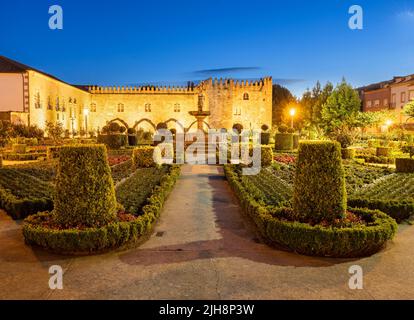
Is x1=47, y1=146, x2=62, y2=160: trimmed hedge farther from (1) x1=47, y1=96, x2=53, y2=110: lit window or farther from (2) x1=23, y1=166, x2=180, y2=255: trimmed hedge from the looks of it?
(1) x1=47, y1=96, x2=53, y2=110: lit window

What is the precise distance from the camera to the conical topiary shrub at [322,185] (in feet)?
17.4

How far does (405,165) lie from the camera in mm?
12867

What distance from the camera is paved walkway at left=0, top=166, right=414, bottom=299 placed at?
387 centimetres

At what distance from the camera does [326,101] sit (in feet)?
146

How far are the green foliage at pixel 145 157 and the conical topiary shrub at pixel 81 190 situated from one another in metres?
8.07

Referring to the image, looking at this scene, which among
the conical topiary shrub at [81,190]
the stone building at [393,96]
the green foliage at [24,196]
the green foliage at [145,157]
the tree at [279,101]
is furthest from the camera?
the tree at [279,101]

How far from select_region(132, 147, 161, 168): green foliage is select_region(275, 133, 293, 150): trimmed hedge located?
1074 cm

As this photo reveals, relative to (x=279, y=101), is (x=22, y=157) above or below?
below

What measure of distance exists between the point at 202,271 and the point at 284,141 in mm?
18653

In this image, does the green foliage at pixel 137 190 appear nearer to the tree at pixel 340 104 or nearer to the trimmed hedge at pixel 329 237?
the trimmed hedge at pixel 329 237

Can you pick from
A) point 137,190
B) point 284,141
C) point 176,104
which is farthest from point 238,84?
point 137,190
